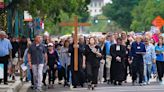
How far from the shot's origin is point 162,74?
26.7 meters

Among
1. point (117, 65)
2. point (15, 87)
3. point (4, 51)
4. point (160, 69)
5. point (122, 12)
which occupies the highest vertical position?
point (122, 12)

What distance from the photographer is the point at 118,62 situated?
2625 cm

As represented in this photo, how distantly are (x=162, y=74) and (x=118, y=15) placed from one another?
300 ft

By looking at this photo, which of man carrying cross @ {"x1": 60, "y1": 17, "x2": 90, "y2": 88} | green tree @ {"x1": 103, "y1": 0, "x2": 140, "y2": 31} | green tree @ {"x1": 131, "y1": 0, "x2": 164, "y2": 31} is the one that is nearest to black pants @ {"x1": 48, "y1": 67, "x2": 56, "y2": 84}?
man carrying cross @ {"x1": 60, "y1": 17, "x2": 90, "y2": 88}

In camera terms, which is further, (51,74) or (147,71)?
(147,71)

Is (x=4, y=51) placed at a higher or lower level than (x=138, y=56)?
higher

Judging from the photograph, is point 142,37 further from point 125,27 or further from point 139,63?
point 125,27

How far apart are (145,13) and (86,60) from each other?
78.6 m

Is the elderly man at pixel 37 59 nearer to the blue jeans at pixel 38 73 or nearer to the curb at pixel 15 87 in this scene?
the blue jeans at pixel 38 73

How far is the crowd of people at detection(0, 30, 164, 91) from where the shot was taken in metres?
23.6

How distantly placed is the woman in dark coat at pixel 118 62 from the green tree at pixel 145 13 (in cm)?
6919

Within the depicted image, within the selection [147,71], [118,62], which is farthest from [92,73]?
[147,71]

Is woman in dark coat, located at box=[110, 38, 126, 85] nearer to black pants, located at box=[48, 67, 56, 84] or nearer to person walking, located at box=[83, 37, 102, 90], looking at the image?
person walking, located at box=[83, 37, 102, 90]

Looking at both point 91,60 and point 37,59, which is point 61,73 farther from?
point 37,59
